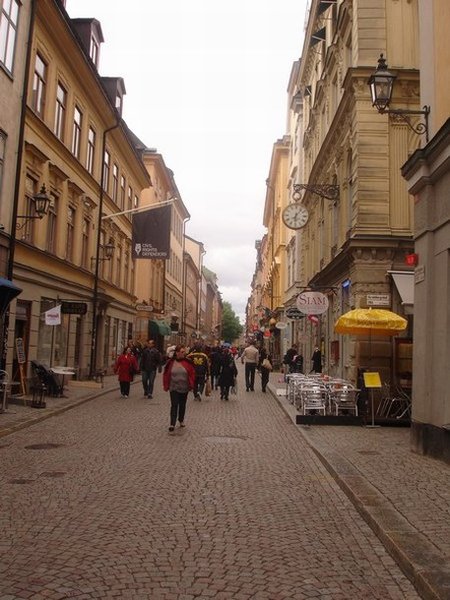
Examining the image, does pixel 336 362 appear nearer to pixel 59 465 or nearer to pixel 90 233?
pixel 90 233

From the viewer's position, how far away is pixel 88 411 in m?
16.5

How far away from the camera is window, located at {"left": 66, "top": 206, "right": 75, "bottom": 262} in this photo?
78.1 ft

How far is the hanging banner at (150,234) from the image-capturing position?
2634 centimetres

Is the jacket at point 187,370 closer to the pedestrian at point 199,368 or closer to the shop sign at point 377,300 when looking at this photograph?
the pedestrian at point 199,368

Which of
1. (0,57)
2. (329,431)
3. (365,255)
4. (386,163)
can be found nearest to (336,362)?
(365,255)

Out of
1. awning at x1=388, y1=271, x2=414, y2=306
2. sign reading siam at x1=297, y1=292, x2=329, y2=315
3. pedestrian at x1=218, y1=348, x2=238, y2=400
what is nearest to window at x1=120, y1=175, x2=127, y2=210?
pedestrian at x1=218, y1=348, x2=238, y2=400

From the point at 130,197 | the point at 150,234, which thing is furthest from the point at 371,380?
the point at 130,197

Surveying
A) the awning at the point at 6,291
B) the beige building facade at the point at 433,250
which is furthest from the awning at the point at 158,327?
the beige building facade at the point at 433,250

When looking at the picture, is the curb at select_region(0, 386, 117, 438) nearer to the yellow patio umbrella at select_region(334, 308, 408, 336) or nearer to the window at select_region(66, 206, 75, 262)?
the window at select_region(66, 206, 75, 262)

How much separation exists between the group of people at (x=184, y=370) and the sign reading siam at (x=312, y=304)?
3.44 metres

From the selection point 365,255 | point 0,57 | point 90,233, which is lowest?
point 365,255

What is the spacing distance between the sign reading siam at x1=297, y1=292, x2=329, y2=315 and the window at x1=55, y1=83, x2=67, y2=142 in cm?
1033

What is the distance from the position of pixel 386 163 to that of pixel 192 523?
14.9 meters

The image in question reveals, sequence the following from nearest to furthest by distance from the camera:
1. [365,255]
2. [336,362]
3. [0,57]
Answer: [0,57] → [365,255] → [336,362]
